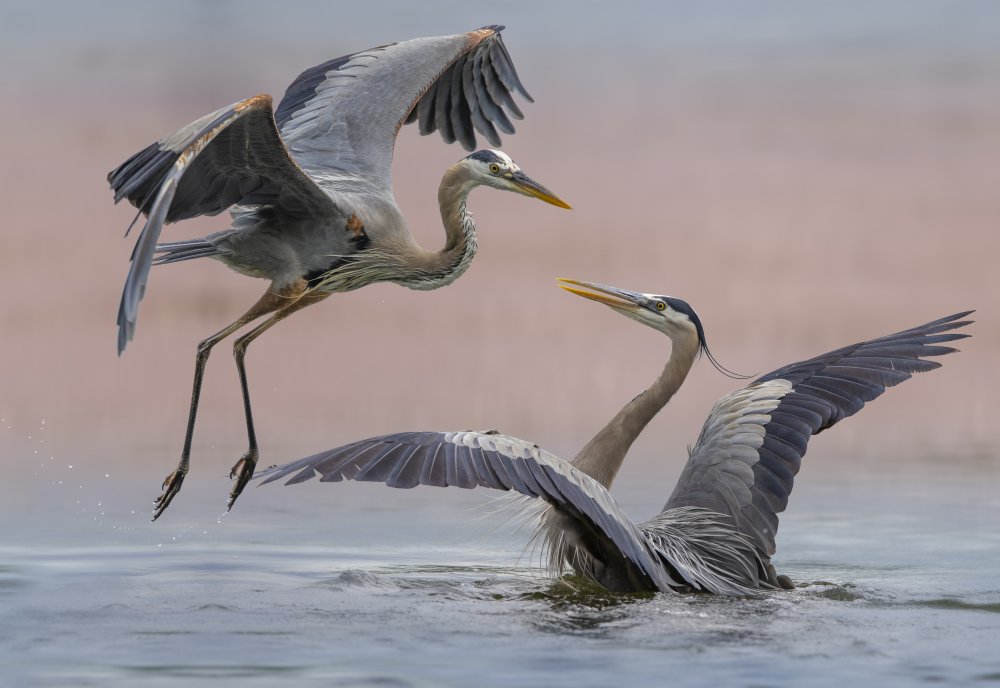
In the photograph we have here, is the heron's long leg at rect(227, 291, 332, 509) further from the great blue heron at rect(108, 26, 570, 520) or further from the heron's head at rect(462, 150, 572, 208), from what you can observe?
the heron's head at rect(462, 150, 572, 208)

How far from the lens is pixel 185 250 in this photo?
8.95 m

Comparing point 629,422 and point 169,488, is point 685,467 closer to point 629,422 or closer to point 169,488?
point 629,422

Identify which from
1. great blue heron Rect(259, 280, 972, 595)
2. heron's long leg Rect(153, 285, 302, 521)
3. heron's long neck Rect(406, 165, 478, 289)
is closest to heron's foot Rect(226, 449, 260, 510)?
heron's long leg Rect(153, 285, 302, 521)

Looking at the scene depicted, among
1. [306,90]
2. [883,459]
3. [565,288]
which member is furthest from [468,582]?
[883,459]

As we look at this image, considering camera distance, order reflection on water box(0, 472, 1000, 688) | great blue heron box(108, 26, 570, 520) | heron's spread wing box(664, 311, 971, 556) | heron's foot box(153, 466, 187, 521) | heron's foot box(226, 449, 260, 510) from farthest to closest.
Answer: heron's foot box(226, 449, 260, 510)
heron's foot box(153, 466, 187, 521)
great blue heron box(108, 26, 570, 520)
heron's spread wing box(664, 311, 971, 556)
reflection on water box(0, 472, 1000, 688)

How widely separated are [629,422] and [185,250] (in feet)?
8.66

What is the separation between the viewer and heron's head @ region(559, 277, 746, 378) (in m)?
8.29

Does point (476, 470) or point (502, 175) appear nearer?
point (476, 470)

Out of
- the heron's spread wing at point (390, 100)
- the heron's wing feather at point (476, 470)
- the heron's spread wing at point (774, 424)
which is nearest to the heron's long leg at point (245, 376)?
the heron's spread wing at point (390, 100)

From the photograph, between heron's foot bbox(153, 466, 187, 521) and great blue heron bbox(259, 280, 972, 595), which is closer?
great blue heron bbox(259, 280, 972, 595)

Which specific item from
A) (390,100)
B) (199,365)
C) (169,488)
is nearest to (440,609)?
(169,488)

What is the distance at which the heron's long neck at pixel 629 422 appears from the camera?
317 inches

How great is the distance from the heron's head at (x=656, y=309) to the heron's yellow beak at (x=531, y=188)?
3.24ft

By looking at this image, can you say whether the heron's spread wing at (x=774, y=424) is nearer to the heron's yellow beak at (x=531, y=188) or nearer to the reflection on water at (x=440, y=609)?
the reflection on water at (x=440, y=609)
